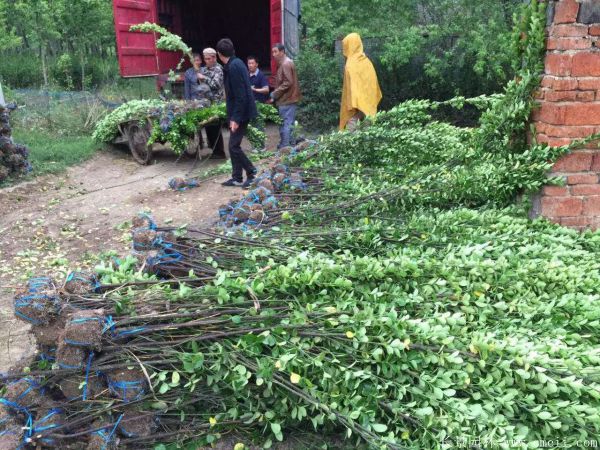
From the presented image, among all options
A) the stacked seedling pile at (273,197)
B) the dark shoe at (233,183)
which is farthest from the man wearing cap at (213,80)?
the stacked seedling pile at (273,197)

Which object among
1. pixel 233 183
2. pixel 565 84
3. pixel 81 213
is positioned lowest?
pixel 81 213

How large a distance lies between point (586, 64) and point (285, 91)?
627cm

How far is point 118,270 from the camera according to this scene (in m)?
2.86

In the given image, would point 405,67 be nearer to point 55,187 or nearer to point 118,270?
point 55,187

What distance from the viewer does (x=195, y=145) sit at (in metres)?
8.98

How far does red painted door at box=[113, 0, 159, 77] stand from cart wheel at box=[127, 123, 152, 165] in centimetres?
218

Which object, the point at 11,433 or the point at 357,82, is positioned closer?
the point at 11,433

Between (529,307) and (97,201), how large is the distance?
20.3 feet

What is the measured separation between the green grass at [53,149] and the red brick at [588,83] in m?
7.67

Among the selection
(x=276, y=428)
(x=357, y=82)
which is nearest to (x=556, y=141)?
(x=276, y=428)

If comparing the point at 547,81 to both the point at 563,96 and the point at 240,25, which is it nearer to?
the point at 563,96

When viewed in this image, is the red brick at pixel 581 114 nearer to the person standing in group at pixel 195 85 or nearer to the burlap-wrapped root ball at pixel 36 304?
the burlap-wrapped root ball at pixel 36 304

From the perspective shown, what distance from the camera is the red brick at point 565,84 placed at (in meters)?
3.46

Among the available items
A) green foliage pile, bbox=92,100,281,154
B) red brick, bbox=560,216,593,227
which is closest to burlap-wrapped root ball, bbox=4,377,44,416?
red brick, bbox=560,216,593,227
